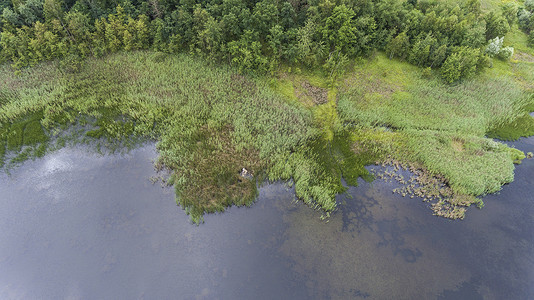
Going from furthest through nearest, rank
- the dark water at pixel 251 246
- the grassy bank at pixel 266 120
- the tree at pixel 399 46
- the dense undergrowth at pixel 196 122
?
the tree at pixel 399 46
the grassy bank at pixel 266 120
the dense undergrowth at pixel 196 122
the dark water at pixel 251 246

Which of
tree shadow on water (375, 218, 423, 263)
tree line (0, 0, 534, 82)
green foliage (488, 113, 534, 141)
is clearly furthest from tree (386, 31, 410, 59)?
tree shadow on water (375, 218, 423, 263)

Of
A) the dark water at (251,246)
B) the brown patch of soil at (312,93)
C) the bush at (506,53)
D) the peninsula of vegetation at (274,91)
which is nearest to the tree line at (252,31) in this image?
the peninsula of vegetation at (274,91)

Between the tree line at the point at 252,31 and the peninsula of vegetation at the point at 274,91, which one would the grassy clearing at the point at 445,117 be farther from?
the tree line at the point at 252,31

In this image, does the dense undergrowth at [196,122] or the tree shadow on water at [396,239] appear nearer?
the tree shadow on water at [396,239]

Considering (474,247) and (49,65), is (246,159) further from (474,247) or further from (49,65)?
(49,65)

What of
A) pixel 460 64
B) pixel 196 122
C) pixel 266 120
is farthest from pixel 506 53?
pixel 196 122

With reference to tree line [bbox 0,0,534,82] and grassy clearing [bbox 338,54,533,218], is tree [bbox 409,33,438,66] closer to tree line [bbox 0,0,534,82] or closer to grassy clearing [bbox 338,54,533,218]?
tree line [bbox 0,0,534,82]

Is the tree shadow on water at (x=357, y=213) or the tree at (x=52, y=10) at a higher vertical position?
Answer: the tree at (x=52, y=10)
